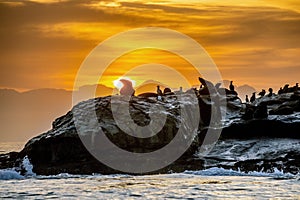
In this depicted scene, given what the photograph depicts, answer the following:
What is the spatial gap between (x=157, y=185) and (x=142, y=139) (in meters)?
9.38

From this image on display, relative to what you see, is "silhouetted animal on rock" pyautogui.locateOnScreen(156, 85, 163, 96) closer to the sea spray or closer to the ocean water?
the ocean water

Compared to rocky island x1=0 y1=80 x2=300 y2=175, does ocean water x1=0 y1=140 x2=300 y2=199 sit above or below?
below

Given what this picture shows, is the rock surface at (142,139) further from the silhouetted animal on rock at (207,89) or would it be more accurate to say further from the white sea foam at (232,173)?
the silhouetted animal on rock at (207,89)

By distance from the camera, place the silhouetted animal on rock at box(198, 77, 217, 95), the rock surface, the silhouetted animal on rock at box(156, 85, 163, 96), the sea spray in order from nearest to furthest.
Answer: the sea spray → the rock surface → the silhouetted animal on rock at box(198, 77, 217, 95) → the silhouetted animal on rock at box(156, 85, 163, 96)

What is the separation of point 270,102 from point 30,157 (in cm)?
2755

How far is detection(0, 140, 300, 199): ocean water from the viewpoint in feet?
113

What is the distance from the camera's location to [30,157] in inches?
1847

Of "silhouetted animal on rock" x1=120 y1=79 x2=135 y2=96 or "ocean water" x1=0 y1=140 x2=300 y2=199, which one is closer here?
"ocean water" x1=0 y1=140 x2=300 y2=199

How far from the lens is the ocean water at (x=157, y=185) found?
113 feet

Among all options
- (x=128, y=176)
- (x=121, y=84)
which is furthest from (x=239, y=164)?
(x=121, y=84)

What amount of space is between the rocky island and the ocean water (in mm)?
1220

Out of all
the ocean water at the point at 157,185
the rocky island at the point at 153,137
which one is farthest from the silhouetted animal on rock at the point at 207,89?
the ocean water at the point at 157,185

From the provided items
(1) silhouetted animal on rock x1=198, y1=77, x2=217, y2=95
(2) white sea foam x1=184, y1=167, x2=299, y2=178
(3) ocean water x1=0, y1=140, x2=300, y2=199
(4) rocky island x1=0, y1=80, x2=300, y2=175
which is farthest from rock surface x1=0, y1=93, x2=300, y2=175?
(1) silhouetted animal on rock x1=198, y1=77, x2=217, y2=95

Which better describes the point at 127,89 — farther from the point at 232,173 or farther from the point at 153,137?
the point at 232,173
